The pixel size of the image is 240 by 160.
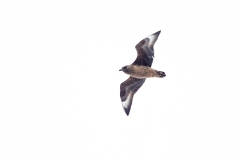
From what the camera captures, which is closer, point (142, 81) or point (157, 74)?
point (157, 74)

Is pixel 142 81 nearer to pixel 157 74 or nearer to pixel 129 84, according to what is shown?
pixel 129 84

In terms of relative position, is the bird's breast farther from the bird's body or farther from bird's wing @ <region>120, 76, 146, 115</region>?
bird's wing @ <region>120, 76, 146, 115</region>

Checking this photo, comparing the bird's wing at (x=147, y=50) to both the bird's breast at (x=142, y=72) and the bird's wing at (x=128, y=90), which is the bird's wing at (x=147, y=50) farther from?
the bird's wing at (x=128, y=90)

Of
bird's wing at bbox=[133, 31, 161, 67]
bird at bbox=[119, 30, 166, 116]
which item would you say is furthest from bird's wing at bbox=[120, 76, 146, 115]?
bird's wing at bbox=[133, 31, 161, 67]

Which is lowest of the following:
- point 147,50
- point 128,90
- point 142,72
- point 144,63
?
point 128,90

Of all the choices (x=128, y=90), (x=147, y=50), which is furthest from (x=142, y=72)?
(x=128, y=90)

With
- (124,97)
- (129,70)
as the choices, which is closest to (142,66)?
(129,70)

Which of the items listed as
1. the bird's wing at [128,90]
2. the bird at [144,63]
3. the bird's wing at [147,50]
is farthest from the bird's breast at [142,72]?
the bird's wing at [128,90]

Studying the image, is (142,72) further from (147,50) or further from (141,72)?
(147,50)
